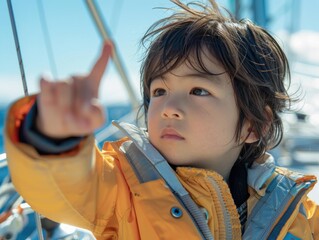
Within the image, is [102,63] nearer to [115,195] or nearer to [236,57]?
[115,195]

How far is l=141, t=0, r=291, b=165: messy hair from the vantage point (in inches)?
35.3

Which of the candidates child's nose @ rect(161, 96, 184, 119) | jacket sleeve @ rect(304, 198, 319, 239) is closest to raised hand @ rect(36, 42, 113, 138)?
child's nose @ rect(161, 96, 184, 119)

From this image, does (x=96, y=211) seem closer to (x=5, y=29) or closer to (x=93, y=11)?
(x=5, y=29)

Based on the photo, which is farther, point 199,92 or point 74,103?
point 199,92

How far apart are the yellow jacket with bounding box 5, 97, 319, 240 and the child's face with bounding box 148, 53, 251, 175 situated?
0.05m

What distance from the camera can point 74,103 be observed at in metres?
0.49

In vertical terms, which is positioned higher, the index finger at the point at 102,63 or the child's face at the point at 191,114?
the index finger at the point at 102,63

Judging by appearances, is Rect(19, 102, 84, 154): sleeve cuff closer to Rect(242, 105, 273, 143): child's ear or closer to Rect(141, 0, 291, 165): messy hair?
Rect(141, 0, 291, 165): messy hair

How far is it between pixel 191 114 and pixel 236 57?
0.52ft

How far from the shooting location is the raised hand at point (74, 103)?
0.48 metres

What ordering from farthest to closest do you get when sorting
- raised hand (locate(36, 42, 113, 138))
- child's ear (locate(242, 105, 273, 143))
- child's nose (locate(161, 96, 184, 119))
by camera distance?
child's ear (locate(242, 105, 273, 143))
child's nose (locate(161, 96, 184, 119))
raised hand (locate(36, 42, 113, 138))

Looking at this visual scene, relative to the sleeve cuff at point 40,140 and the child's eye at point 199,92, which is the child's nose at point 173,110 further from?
the sleeve cuff at point 40,140

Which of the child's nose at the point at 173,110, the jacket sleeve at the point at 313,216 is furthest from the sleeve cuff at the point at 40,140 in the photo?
the jacket sleeve at the point at 313,216

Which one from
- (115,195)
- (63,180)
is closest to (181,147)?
(115,195)
